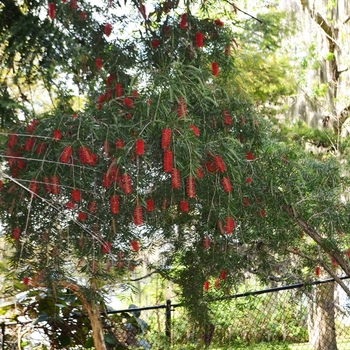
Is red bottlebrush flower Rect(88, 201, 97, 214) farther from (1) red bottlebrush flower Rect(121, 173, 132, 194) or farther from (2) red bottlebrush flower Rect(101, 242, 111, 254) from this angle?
(1) red bottlebrush flower Rect(121, 173, 132, 194)

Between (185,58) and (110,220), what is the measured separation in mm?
968

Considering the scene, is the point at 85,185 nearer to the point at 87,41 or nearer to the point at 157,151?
the point at 157,151

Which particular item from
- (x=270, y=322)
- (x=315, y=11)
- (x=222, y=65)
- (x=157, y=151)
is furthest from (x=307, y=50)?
(x=157, y=151)

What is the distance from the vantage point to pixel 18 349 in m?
4.20

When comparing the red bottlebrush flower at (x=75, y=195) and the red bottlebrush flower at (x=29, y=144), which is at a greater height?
the red bottlebrush flower at (x=29, y=144)

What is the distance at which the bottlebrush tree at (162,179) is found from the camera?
279 centimetres

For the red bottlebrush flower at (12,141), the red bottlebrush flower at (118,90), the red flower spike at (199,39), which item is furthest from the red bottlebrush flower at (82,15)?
the red bottlebrush flower at (12,141)

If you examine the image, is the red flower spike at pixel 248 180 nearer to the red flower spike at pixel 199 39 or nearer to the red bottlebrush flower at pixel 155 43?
the red flower spike at pixel 199 39

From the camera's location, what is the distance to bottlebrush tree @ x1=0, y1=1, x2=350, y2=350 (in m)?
2.79

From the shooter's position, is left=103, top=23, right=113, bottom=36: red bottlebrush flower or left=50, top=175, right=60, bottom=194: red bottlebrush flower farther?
left=103, top=23, right=113, bottom=36: red bottlebrush flower

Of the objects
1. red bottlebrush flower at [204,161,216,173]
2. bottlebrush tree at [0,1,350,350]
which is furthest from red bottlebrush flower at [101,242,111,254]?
red bottlebrush flower at [204,161,216,173]

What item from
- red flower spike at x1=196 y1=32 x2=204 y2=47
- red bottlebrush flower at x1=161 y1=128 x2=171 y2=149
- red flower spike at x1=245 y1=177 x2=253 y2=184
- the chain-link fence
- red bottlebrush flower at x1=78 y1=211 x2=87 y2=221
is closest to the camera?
red bottlebrush flower at x1=161 y1=128 x2=171 y2=149

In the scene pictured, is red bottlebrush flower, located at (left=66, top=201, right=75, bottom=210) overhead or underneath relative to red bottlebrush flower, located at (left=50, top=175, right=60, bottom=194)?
underneath

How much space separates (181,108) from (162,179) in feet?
2.09
